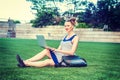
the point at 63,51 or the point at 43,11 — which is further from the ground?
the point at 43,11

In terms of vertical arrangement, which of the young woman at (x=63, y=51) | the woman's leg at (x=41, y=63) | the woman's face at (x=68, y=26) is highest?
the woman's face at (x=68, y=26)

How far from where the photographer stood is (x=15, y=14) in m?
2.26

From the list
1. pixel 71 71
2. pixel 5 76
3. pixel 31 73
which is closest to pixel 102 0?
pixel 71 71

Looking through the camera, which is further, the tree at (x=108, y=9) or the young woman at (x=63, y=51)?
the tree at (x=108, y=9)

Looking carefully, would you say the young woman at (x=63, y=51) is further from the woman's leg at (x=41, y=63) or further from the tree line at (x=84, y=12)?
the tree line at (x=84, y=12)

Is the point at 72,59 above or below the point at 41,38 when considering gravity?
below

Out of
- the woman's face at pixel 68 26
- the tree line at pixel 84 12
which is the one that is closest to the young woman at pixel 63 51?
the woman's face at pixel 68 26

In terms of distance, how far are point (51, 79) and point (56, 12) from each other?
136cm

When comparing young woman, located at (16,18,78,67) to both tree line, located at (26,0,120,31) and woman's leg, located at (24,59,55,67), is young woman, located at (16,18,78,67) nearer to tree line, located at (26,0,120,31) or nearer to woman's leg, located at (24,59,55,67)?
Answer: woman's leg, located at (24,59,55,67)

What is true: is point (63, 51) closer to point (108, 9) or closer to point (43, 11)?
point (43, 11)

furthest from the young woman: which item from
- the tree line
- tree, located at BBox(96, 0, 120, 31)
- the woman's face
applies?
tree, located at BBox(96, 0, 120, 31)

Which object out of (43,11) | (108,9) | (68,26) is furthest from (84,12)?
(68,26)

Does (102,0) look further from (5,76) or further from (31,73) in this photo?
(5,76)

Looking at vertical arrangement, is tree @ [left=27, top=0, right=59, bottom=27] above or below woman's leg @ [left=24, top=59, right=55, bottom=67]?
above
